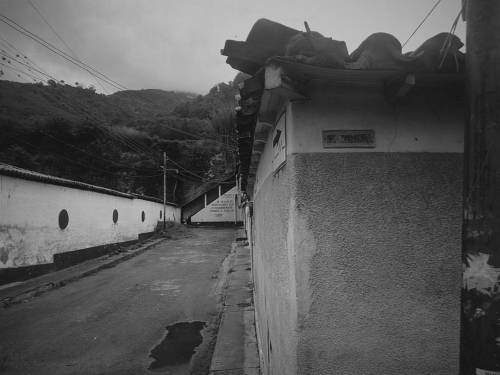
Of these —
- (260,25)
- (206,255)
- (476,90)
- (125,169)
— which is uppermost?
(125,169)

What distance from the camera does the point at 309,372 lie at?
193 centimetres

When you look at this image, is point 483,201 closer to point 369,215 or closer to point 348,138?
point 369,215

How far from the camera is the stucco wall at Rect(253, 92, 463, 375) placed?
6.51 ft

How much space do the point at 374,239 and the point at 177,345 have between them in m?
5.16

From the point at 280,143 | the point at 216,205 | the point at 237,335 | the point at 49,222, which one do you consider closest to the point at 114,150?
the point at 216,205

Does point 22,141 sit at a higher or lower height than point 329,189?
higher

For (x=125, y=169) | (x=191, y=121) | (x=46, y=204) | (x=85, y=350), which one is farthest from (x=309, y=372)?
(x=191, y=121)

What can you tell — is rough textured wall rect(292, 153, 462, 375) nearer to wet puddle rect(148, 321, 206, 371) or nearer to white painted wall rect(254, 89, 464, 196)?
white painted wall rect(254, 89, 464, 196)

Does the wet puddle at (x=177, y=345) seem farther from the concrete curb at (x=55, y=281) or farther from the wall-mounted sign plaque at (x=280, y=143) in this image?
the concrete curb at (x=55, y=281)

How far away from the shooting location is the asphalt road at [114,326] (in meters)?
5.23

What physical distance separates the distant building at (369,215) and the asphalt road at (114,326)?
12.8 ft

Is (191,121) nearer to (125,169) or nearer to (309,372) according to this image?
(125,169)

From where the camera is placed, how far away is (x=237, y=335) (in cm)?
608

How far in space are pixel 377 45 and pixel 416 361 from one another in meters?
2.07
